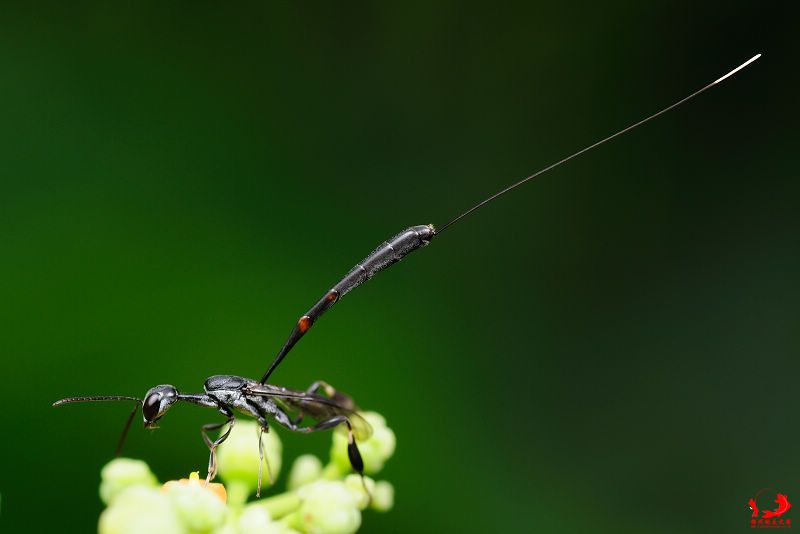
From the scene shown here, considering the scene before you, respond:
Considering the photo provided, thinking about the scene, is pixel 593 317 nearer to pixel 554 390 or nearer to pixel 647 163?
pixel 554 390

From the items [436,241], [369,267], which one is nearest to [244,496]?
[369,267]

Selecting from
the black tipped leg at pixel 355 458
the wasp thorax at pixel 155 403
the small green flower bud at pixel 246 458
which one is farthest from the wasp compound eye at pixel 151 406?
the black tipped leg at pixel 355 458

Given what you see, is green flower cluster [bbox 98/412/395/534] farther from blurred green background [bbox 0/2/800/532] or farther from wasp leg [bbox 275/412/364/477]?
blurred green background [bbox 0/2/800/532]

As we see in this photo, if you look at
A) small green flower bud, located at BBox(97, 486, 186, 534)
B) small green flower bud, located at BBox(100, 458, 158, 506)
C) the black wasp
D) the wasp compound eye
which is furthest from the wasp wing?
small green flower bud, located at BBox(97, 486, 186, 534)

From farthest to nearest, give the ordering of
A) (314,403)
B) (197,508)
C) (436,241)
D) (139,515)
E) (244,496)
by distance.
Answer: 1. (436,241)
2. (314,403)
3. (244,496)
4. (197,508)
5. (139,515)

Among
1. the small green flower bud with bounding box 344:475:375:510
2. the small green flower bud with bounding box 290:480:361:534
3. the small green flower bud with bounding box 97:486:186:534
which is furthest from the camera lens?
the small green flower bud with bounding box 344:475:375:510

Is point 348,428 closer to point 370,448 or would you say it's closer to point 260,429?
point 370,448

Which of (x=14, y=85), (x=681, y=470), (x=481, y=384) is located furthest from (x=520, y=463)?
(x=14, y=85)
